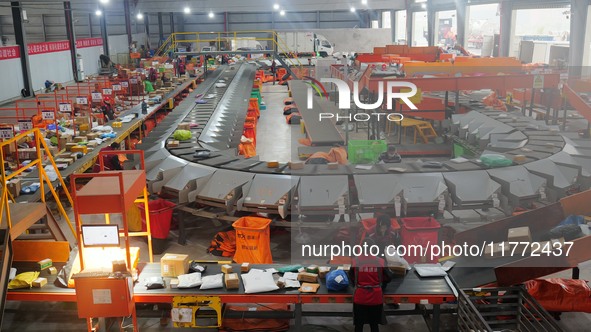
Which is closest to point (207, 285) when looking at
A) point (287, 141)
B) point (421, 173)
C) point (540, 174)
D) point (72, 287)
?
point (72, 287)

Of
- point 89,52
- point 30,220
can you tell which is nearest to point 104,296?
point 30,220

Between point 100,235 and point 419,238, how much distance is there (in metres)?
4.39

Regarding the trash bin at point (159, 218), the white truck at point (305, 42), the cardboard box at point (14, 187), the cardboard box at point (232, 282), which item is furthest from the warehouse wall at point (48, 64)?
the cardboard box at point (232, 282)

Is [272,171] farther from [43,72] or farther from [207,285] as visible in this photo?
[43,72]

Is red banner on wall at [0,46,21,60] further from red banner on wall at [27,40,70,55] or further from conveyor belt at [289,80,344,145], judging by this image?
conveyor belt at [289,80,344,145]

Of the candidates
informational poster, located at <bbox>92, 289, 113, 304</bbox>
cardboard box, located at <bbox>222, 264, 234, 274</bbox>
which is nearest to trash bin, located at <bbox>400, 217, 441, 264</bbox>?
cardboard box, located at <bbox>222, 264, 234, 274</bbox>

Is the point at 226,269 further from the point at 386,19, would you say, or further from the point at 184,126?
the point at 386,19

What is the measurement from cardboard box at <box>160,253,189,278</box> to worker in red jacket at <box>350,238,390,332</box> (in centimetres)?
205

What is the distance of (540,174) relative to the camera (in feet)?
30.9

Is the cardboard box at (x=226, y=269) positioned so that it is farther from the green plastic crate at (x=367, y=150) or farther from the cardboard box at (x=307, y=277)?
→ the green plastic crate at (x=367, y=150)

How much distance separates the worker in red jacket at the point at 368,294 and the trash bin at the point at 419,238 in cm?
199

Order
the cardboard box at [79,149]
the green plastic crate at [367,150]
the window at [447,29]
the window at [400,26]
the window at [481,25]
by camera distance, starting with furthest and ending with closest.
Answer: the window at [400,26] → the window at [447,29] → the window at [481,25] → the green plastic crate at [367,150] → the cardboard box at [79,149]

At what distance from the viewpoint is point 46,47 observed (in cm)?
2773

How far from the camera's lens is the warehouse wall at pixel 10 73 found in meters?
23.2
